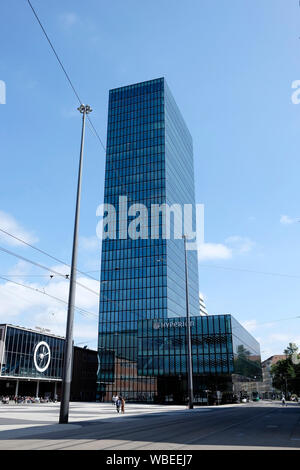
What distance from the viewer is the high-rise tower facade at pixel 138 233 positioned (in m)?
96.9

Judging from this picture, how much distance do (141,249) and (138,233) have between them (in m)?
4.83

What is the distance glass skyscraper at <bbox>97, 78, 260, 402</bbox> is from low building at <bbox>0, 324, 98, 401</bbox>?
11.0 meters

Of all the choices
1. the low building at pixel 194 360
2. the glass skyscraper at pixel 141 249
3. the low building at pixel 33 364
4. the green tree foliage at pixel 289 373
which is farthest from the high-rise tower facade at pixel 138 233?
the green tree foliage at pixel 289 373

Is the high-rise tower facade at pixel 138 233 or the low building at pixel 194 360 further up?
the high-rise tower facade at pixel 138 233

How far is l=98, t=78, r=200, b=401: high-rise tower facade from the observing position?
96.9 metres

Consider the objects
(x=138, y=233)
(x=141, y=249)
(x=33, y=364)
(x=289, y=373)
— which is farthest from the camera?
(x=289, y=373)

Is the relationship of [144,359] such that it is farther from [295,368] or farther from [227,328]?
[295,368]

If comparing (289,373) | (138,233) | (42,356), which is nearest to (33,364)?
(42,356)

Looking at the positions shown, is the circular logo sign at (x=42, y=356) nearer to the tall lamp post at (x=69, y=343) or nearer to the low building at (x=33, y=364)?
the low building at (x=33, y=364)

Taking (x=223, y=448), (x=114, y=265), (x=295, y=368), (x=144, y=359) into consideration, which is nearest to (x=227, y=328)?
(x=144, y=359)

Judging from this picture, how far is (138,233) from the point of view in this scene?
348ft

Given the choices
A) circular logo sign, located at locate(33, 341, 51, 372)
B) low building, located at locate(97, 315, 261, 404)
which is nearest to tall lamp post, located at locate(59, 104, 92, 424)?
low building, located at locate(97, 315, 261, 404)

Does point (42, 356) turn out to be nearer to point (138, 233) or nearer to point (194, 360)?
point (194, 360)

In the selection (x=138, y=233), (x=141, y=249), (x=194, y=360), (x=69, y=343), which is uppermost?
(x=138, y=233)
